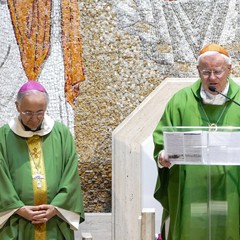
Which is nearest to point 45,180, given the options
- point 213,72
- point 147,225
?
point 147,225

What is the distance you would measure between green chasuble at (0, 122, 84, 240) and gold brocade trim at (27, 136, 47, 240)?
2 centimetres

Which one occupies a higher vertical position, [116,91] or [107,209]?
[116,91]

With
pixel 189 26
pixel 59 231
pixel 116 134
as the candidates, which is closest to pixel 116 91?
pixel 116 134

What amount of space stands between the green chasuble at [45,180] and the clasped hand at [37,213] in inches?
1.8

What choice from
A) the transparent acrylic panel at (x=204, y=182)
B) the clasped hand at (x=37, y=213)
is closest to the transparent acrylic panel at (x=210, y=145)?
the transparent acrylic panel at (x=204, y=182)

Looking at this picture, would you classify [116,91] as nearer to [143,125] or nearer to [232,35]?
[143,125]

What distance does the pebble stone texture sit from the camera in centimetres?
787

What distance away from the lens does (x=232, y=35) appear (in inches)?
313

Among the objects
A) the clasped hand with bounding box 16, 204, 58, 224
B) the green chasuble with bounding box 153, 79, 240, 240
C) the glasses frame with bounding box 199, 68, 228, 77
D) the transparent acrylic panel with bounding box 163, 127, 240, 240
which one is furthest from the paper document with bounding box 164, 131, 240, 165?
the clasped hand with bounding box 16, 204, 58, 224

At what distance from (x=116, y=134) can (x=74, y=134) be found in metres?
0.40

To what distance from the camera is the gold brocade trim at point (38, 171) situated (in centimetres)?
611

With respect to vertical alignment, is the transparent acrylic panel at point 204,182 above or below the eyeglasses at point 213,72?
below

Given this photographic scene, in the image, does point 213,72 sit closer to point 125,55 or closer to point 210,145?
point 210,145

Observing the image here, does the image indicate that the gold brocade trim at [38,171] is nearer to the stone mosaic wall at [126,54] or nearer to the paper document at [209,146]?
the paper document at [209,146]
